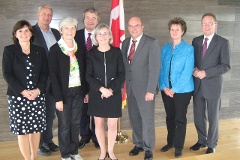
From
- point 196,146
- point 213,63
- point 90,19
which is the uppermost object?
point 90,19

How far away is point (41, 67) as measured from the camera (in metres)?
2.79

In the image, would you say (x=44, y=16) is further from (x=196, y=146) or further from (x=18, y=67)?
(x=196, y=146)

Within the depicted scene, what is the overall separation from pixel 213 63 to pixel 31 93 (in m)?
2.03

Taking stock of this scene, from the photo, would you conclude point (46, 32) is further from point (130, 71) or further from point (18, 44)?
point (130, 71)

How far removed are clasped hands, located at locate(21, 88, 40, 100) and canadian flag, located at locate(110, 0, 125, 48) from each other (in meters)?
1.30

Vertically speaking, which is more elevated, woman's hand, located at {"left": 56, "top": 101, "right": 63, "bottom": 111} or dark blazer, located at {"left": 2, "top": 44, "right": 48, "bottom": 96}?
dark blazer, located at {"left": 2, "top": 44, "right": 48, "bottom": 96}

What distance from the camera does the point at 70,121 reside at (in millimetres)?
3006

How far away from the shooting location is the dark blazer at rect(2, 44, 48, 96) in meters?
2.62

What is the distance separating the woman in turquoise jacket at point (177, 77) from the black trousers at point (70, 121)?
1.01 metres

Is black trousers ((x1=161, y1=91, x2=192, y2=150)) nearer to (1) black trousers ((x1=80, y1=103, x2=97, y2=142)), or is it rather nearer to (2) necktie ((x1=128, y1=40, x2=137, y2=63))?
(2) necktie ((x1=128, y1=40, x2=137, y2=63))

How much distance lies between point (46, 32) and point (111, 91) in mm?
1126

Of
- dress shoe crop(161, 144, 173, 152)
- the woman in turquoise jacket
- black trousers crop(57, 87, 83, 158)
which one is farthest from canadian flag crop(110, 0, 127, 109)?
dress shoe crop(161, 144, 173, 152)

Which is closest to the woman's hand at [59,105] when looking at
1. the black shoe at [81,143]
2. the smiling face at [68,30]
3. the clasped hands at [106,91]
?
the clasped hands at [106,91]

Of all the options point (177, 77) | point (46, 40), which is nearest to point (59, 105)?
point (46, 40)
